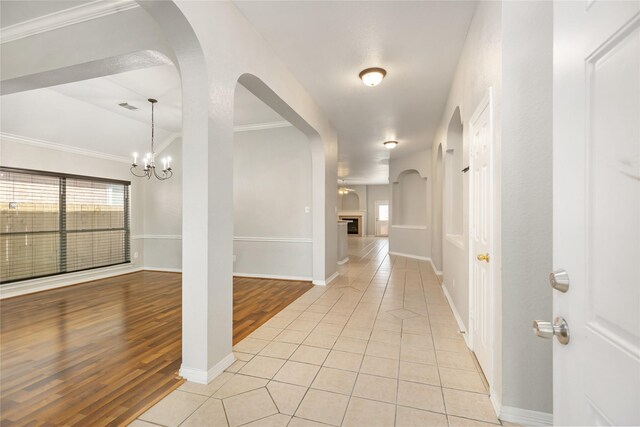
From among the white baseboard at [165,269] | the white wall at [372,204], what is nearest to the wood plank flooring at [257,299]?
the white baseboard at [165,269]

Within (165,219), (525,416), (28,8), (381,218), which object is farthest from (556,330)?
(381,218)

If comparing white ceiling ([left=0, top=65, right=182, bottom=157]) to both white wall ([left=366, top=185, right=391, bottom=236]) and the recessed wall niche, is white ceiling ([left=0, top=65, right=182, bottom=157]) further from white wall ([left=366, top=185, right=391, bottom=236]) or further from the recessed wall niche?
white wall ([left=366, top=185, right=391, bottom=236])

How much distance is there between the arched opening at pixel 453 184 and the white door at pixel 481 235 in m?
1.97

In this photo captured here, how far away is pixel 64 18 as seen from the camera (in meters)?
2.43

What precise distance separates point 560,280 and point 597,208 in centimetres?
21

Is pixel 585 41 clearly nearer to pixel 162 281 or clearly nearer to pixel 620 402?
pixel 620 402

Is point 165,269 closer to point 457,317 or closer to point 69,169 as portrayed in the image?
point 69,169

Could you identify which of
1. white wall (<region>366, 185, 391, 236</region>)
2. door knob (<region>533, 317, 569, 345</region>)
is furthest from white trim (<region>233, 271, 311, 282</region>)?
white wall (<region>366, 185, 391, 236</region>)

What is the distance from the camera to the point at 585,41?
641 mm

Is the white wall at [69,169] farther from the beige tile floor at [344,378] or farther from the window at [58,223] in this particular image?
the beige tile floor at [344,378]

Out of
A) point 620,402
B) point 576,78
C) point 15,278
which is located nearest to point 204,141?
point 576,78

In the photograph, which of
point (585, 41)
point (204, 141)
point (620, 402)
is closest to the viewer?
point (620, 402)

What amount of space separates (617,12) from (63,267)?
23.3ft

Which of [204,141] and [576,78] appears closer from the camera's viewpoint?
[576,78]
